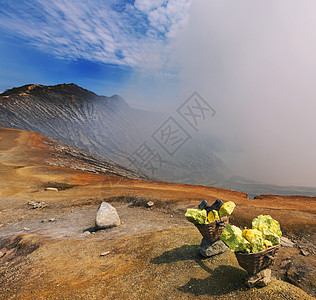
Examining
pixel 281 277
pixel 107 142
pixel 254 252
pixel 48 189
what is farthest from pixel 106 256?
pixel 107 142

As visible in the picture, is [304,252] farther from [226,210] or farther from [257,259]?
[257,259]

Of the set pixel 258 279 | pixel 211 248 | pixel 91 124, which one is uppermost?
pixel 91 124

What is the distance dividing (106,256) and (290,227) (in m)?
11.2

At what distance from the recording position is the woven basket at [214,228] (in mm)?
Answer: 5984

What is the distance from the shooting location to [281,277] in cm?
672

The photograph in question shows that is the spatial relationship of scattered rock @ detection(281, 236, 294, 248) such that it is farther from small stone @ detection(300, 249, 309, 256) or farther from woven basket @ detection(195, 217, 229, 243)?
woven basket @ detection(195, 217, 229, 243)

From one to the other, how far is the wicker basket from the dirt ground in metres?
0.69

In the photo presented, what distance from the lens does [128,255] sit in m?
7.46

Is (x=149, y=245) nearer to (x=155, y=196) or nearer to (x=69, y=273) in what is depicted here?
(x=69, y=273)

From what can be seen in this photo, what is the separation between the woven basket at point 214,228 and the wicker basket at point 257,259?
1372mm

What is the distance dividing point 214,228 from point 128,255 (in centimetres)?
368

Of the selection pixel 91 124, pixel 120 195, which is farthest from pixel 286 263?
pixel 91 124

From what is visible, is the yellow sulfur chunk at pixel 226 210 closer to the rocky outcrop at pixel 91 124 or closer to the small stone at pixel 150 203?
the small stone at pixel 150 203

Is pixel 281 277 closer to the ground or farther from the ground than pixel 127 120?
closer to the ground
